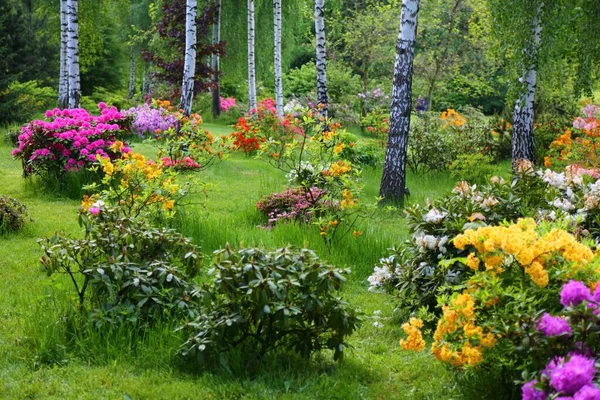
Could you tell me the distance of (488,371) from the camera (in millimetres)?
3490

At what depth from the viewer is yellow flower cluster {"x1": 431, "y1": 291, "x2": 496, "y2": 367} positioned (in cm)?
315

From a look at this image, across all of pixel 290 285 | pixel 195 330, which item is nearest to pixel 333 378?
pixel 290 285

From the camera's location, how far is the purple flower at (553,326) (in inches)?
114

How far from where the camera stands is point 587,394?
7.90 feet

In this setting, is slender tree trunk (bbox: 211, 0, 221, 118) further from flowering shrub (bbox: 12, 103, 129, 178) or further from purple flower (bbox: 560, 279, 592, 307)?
purple flower (bbox: 560, 279, 592, 307)

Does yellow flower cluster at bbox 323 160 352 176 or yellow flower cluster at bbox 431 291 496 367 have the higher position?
yellow flower cluster at bbox 323 160 352 176

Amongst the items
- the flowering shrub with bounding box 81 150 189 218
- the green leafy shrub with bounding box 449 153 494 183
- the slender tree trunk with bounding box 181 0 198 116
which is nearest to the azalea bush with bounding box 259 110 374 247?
the flowering shrub with bounding box 81 150 189 218

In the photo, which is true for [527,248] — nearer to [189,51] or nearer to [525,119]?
[525,119]

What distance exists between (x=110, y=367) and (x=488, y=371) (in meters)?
2.07

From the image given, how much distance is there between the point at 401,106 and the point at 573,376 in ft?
22.0

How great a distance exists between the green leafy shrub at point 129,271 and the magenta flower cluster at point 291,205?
8.45ft

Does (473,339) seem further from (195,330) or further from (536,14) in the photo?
(536,14)

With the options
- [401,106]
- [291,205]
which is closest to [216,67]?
[401,106]

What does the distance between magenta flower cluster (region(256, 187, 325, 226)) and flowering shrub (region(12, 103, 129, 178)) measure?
2274mm
